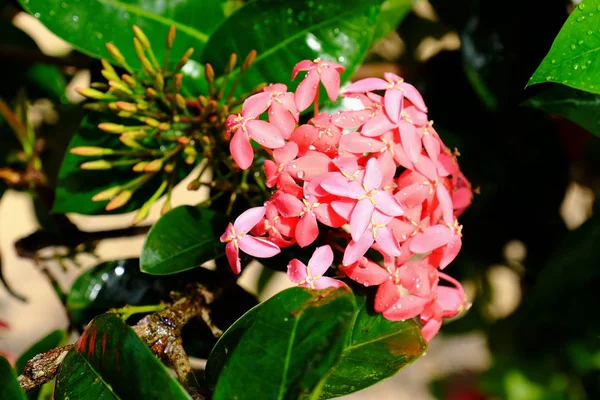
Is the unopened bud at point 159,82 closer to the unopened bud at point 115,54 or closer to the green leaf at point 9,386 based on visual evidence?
the unopened bud at point 115,54

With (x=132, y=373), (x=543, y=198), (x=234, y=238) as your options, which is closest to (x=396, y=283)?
(x=234, y=238)

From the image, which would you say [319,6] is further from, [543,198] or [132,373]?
[543,198]

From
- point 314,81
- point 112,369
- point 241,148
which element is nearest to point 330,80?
point 314,81

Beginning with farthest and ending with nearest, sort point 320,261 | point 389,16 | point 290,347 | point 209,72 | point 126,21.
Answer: point 389,16
point 126,21
point 209,72
point 320,261
point 290,347

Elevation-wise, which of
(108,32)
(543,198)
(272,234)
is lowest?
(543,198)

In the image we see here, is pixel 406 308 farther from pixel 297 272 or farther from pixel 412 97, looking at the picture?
pixel 412 97
